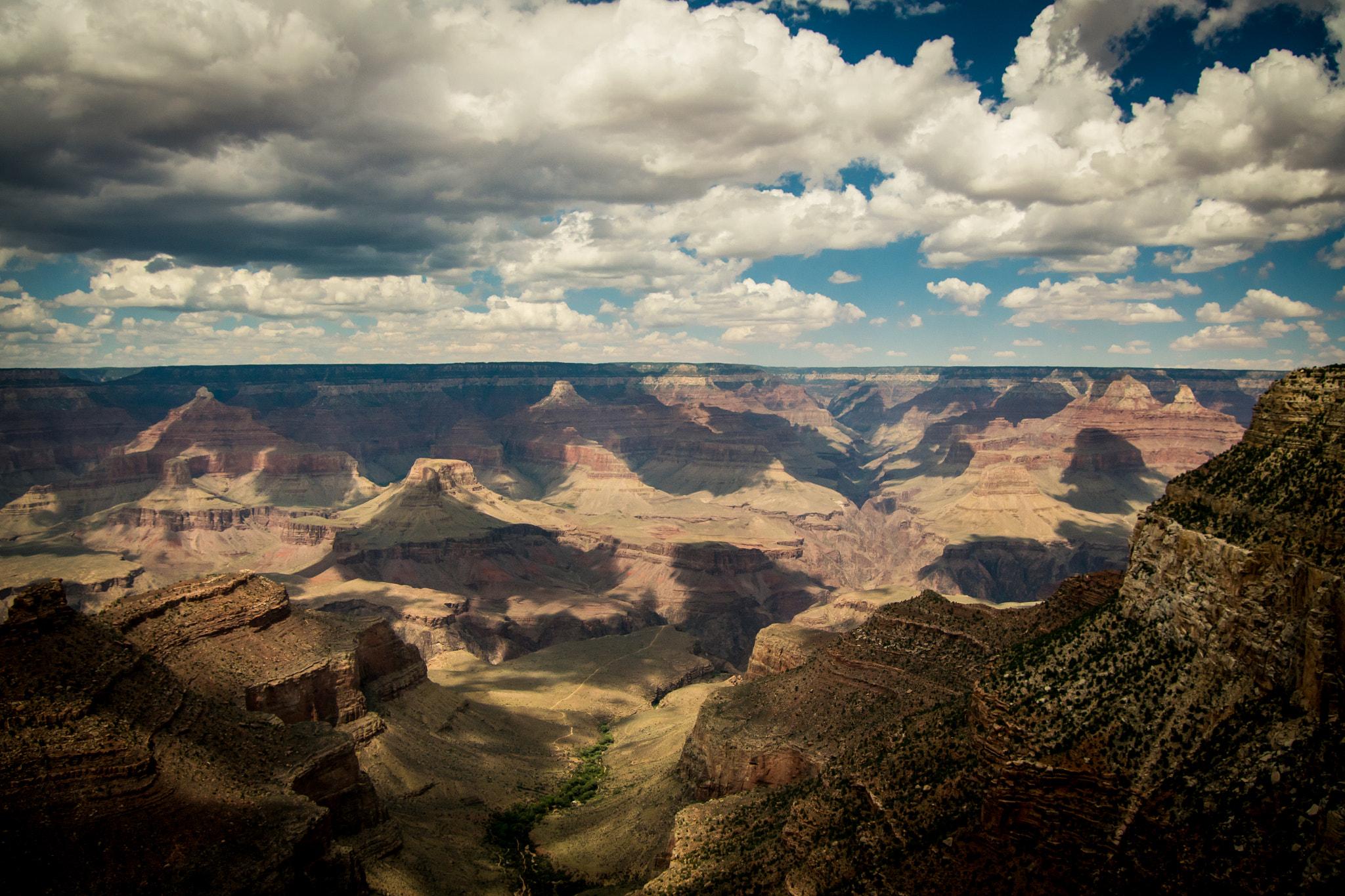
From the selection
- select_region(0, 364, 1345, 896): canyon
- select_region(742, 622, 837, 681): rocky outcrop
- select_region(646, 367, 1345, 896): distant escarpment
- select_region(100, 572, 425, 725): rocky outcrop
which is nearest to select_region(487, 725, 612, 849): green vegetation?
select_region(0, 364, 1345, 896): canyon

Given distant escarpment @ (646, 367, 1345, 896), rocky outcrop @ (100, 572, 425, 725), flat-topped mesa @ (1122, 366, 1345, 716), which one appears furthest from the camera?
rocky outcrop @ (100, 572, 425, 725)

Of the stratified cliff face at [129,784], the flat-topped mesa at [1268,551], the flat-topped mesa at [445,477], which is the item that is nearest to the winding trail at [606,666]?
the stratified cliff face at [129,784]

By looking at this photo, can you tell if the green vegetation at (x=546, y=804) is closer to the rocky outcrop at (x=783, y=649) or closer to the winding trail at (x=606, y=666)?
the winding trail at (x=606, y=666)

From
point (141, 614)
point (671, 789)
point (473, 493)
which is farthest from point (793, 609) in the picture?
point (141, 614)

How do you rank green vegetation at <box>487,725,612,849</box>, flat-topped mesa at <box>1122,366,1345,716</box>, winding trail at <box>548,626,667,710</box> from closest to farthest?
flat-topped mesa at <box>1122,366,1345,716</box>
green vegetation at <box>487,725,612,849</box>
winding trail at <box>548,626,667,710</box>

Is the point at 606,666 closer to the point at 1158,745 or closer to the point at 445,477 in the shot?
the point at 1158,745

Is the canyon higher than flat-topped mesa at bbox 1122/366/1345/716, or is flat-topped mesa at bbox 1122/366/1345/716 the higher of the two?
flat-topped mesa at bbox 1122/366/1345/716

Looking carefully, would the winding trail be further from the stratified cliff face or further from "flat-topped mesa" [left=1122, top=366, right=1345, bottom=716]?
"flat-topped mesa" [left=1122, top=366, right=1345, bottom=716]
